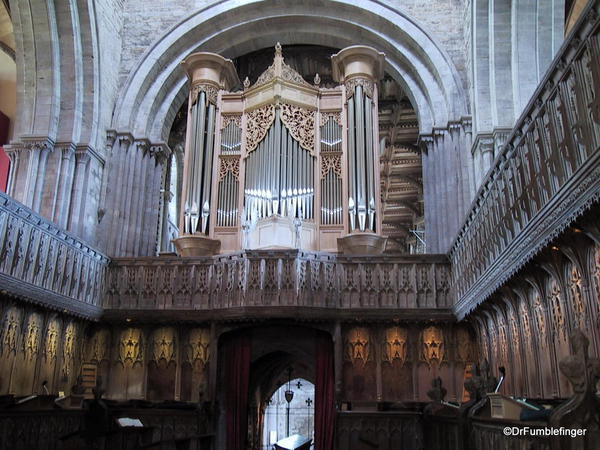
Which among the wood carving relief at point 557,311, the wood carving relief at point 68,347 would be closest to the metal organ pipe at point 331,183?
the wood carving relief at point 68,347

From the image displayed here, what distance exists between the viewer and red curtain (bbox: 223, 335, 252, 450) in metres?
13.3

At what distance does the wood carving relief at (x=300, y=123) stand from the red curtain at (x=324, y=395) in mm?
4925

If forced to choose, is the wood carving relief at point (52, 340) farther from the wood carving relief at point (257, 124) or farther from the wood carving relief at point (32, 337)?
the wood carving relief at point (257, 124)

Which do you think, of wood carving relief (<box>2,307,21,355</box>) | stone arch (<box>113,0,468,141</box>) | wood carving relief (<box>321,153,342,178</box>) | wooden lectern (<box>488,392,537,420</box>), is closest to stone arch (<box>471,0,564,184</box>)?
stone arch (<box>113,0,468,141</box>)

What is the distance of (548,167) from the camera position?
7039 mm

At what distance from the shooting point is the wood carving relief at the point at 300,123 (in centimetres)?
1602

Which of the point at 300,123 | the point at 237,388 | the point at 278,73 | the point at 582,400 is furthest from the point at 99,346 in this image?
the point at 582,400

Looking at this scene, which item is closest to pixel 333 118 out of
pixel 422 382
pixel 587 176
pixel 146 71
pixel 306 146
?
pixel 306 146

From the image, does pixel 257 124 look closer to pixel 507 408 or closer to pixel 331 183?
pixel 331 183

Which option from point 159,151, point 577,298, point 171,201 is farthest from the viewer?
point 171,201

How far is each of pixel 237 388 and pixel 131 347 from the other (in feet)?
8.63

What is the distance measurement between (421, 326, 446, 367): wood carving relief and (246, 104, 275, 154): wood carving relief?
20.3ft

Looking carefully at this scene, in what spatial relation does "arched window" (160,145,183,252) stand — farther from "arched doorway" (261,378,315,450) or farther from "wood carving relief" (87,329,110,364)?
"wood carving relief" (87,329,110,364)

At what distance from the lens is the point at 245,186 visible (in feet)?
51.3
